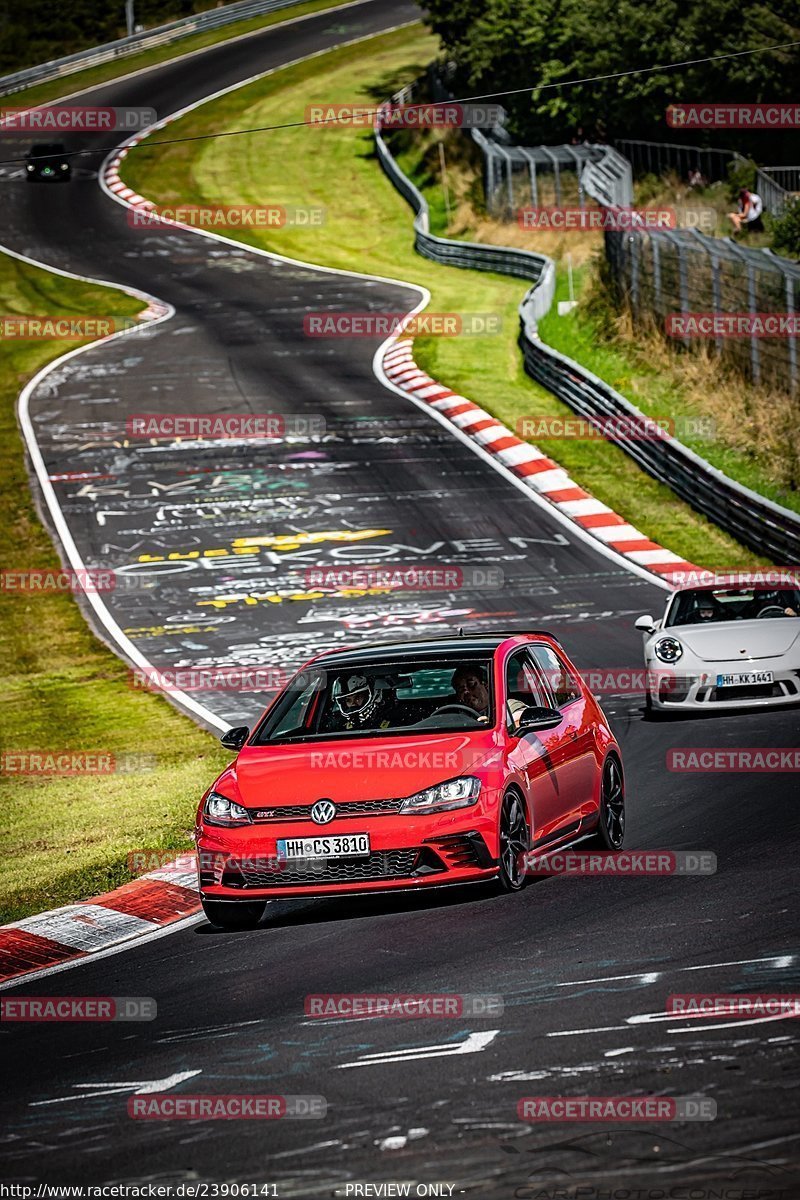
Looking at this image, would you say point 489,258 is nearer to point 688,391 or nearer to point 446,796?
point 688,391

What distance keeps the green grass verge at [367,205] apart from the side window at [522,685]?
14009 millimetres

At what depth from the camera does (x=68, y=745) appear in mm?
18188

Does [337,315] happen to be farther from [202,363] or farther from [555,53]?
[555,53]

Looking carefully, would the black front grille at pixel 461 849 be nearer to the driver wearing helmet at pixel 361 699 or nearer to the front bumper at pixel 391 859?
the front bumper at pixel 391 859

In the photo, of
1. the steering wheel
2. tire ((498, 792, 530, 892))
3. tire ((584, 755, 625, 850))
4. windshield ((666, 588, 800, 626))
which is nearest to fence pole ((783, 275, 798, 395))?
windshield ((666, 588, 800, 626))

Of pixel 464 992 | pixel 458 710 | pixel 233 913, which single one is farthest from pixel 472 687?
pixel 464 992

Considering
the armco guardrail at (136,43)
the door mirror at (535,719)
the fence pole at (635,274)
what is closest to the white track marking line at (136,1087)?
the door mirror at (535,719)

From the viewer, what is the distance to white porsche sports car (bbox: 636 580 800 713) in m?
16.5

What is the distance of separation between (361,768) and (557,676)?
214cm

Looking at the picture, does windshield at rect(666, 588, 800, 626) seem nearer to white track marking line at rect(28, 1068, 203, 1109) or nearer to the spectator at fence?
white track marking line at rect(28, 1068, 203, 1109)

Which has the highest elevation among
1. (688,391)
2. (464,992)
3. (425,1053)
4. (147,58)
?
(147,58)

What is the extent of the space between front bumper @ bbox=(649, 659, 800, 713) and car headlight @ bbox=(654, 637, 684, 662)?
122 mm

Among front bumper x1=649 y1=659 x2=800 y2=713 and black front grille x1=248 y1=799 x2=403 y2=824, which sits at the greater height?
black front grille x1=248 y1=799 x2=403 y2=824

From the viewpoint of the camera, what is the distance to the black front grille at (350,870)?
9578 millimetres
